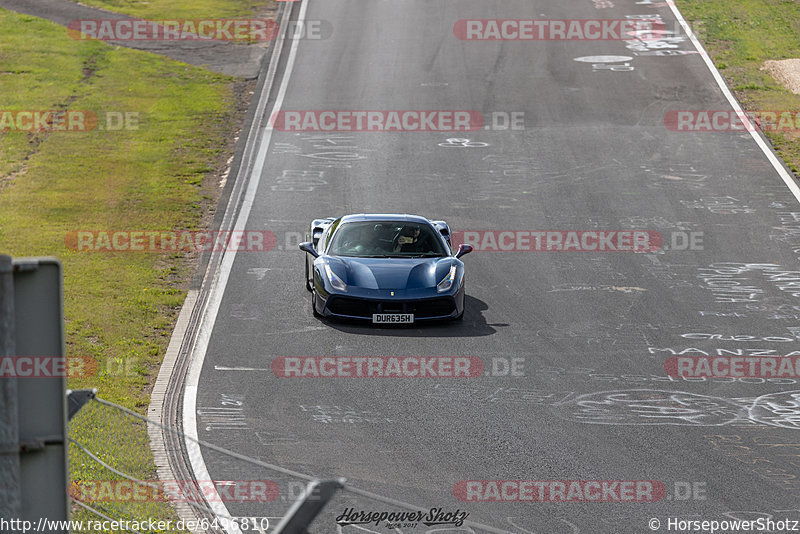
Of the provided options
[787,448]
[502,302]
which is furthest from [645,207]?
[787,448]

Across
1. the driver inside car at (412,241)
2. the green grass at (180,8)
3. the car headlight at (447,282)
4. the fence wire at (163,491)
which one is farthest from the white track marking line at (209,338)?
the green grass at (180,8)

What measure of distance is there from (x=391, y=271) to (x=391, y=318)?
77 cm

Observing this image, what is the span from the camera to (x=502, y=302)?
14805mm

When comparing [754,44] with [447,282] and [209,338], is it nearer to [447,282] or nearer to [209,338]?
[447,282]

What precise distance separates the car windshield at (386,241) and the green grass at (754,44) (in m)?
11.7

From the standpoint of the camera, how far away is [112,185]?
69.6 feet

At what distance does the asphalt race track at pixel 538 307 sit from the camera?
28.8ft

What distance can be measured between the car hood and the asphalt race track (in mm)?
674

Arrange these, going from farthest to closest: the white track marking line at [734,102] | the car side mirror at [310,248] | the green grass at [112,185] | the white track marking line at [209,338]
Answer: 1. the white track marking line at [734,102]
2. the car side mirror at [310,248]
3. the green grass at [112,185]
4. the white track marking line at [209,338]

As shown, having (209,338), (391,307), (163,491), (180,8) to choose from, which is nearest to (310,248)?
(391,307)

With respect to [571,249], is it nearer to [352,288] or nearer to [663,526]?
[352,288]

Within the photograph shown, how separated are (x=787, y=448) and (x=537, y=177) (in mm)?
12957

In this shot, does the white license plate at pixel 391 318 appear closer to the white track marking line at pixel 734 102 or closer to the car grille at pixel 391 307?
the car grille at pixel 391 307

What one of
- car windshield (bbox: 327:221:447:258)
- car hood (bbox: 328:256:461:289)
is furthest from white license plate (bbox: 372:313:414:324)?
car windshield (bbox: 327:221:447:258)
